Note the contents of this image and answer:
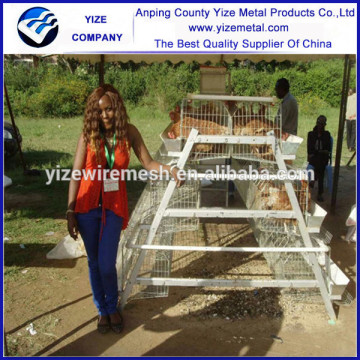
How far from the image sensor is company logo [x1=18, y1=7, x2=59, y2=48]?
2.95 meters

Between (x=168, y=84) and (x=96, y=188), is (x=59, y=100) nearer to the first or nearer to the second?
(x=168, y=84)

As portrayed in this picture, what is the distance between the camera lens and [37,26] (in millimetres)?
2980

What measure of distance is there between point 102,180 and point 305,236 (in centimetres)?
179

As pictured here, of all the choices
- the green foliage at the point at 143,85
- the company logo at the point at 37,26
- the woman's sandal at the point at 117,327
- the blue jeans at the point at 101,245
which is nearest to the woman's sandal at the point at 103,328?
the woman's sandal at the point at 117,327

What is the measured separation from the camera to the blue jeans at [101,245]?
9.84 ft

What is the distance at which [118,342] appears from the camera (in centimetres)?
314

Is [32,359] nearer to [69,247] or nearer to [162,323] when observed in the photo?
[162,323]

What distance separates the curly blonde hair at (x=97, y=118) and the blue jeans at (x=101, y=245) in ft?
1.54

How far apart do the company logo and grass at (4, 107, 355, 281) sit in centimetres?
255

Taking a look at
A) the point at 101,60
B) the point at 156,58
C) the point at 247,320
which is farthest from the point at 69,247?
the point at 156,58

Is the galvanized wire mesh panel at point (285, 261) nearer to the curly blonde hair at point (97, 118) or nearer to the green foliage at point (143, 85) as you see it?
the curly blonde hair at point (97, 118)

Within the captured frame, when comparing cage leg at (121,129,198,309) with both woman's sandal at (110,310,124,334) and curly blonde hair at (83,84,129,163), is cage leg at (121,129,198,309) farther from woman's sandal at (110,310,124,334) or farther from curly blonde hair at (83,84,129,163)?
curly blonde hair at (83,84,129,163)

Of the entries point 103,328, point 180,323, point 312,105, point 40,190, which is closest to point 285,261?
point 180,323

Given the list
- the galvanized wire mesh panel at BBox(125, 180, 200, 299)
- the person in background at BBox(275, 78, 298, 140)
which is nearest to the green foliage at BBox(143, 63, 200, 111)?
the person in background at BBox(275, 78, 298, 140)
